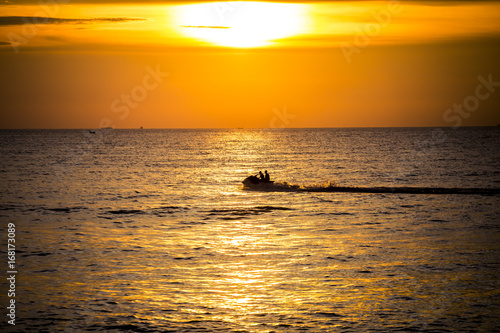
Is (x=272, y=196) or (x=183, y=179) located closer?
(x=272, y=196)

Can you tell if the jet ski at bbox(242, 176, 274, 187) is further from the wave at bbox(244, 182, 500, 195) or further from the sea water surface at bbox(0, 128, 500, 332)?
the sea water surface at bbox(0, 128, 500, 332)

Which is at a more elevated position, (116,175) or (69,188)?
(116,175)

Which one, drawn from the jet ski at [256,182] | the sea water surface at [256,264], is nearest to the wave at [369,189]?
the jet ski at [256,182]

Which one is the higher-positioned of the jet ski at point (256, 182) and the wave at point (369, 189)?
the jet ski at point (256, 182)

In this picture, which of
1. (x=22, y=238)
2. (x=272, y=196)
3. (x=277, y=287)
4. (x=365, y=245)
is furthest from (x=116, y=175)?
(x=277, y=287)

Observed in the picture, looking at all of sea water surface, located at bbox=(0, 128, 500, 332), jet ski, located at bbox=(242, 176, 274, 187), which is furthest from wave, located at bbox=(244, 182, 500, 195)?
sea water surface, located at bbox=(0, 128, 500, 332)

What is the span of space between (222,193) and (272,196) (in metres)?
6.28

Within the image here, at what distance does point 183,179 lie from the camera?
246ft

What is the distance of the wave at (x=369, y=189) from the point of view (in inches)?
2197

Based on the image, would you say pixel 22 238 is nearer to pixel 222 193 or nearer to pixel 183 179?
pixel 222 193

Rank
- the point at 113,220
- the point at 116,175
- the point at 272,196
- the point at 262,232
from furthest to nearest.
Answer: the point at 116,175 < the point at 272,196 < the point at 113,220 < the point at 262,232

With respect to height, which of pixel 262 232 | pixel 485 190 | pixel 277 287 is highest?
pixel 485 190

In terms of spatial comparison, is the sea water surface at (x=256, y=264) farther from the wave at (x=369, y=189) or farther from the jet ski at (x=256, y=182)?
the jet ski at (x=256, y=182)

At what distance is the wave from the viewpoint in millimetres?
55812
